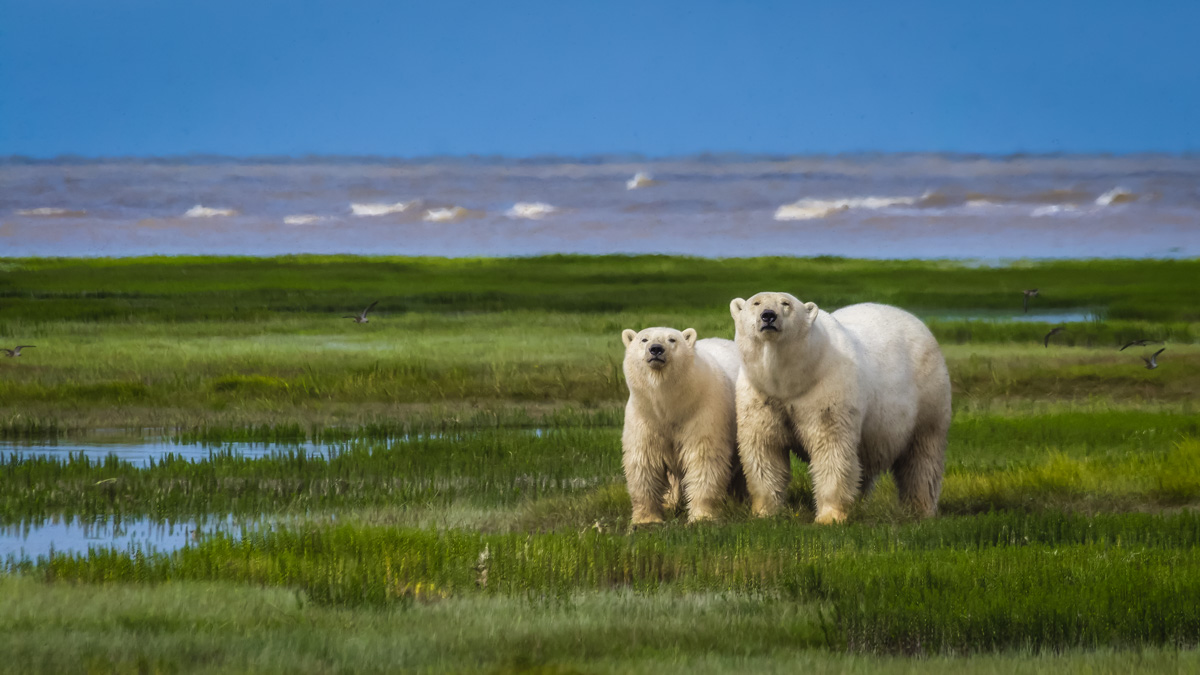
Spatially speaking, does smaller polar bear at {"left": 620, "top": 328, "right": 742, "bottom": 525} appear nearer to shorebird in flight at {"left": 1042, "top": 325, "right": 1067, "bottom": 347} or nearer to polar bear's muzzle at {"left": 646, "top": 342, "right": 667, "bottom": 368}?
polar bear's muzzle at {"left": 646, "top": 342, "right": 667, "bottom": 368}

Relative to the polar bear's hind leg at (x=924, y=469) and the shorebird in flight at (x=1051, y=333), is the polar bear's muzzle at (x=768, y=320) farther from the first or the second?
the shorebird in flight at (x=1051, y=333)

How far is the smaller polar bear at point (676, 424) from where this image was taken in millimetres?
12539

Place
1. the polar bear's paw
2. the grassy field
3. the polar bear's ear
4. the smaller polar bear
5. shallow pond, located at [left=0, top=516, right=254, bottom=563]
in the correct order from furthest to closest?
the smaller polar bear → shallow pond, located at [left=0, top=516, right=254, bottom=563] → the polar bear's paw → the polar bear's ear → the grassy field

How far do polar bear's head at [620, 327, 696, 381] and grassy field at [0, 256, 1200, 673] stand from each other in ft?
4.88

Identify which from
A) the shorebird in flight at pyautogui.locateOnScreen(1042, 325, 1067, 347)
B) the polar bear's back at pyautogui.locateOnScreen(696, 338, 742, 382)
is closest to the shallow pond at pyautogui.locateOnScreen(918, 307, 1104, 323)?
the shorebird in flight at pyautogui.locateOnScreen(1042, 325, 1067, 347)

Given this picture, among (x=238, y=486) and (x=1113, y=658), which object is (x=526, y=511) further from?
(x=1113, y=658)

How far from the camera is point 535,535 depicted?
11.4 m

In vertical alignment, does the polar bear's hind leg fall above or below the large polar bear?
below

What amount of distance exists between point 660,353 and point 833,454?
1.86m

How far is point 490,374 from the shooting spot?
30.5 metres

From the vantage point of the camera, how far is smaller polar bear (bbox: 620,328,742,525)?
12.5m

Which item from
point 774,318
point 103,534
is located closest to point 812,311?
point 774,318

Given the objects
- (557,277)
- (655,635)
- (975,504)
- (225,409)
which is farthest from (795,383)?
(557,277)

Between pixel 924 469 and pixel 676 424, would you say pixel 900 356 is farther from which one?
pixel 676 424
